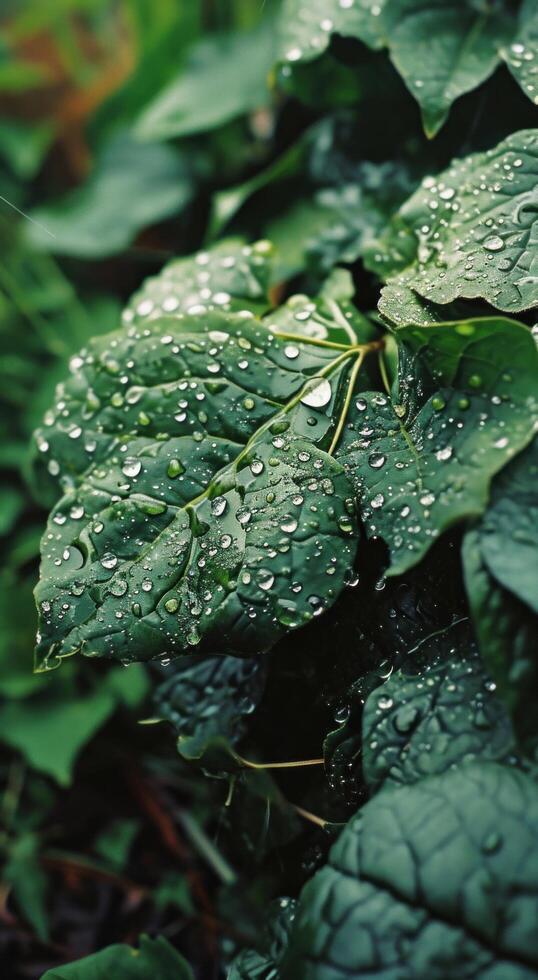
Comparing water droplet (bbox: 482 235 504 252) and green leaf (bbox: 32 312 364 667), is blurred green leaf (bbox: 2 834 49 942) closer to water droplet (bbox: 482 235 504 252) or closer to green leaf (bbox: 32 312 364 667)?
green leaf (bbox: 32 312 364 667)

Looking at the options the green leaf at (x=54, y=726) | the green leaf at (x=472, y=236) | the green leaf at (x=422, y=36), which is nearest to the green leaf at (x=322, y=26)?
the green leaf at (x=422, y=36)

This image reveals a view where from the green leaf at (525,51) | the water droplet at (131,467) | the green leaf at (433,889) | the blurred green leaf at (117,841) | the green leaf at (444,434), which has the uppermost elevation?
the green leaf at (525,51)

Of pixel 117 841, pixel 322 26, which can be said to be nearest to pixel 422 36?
pixel 322 26

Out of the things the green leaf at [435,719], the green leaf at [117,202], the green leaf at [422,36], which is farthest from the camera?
the green leaf at [117,202]

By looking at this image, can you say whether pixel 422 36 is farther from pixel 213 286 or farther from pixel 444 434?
pixel 444 434

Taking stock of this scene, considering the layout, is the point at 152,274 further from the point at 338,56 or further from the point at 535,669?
the point at 535,669

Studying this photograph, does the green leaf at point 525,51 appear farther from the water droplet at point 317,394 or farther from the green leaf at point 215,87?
the green leaf at point 215,87

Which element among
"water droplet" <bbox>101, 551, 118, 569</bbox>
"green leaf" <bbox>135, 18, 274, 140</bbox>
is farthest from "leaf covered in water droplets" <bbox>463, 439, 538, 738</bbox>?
"green leaf" <bbox>135, 18, 274, 140</bbox>
